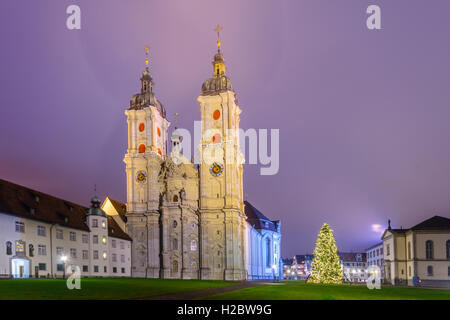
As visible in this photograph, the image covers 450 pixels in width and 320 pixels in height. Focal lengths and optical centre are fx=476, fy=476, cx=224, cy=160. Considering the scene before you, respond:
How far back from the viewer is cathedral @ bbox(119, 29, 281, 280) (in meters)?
69.7

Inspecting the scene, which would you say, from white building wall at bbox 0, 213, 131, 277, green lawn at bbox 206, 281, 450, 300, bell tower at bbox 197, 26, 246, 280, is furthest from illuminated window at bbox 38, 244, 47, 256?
green lawn at bbox 206, 281, 450, 300

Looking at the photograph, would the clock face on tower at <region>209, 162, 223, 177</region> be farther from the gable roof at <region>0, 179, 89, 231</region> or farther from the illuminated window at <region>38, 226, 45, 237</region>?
the illuminated window at <region>38, 226, 45, 237</region>

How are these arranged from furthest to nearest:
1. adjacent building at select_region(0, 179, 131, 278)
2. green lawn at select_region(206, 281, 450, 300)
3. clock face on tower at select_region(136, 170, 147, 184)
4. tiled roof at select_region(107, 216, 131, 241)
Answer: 1. clock face on tower at select_region(136, 170, 147, 184)
2. tiled roof at select_region(107, 216, 131, 241)
3. adjacent building at select_region(0, 179, 131, 278)
4. green lawn at select_region(206, 281, 450, 300)

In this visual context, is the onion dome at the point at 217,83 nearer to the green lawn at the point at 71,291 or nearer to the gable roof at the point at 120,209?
Answer: the gable roof at the point at 120,209

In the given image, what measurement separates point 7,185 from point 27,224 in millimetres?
5002

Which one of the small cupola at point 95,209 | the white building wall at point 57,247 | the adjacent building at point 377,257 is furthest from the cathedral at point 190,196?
the adjacent building at point 377,257

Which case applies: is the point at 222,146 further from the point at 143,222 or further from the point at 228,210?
the point at 143,222

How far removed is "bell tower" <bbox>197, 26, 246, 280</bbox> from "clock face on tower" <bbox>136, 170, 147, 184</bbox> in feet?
31.8

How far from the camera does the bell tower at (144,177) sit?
7231 cm

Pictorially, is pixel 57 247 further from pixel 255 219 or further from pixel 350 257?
pixel 350 257

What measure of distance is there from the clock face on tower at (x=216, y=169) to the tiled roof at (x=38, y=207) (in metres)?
17.2

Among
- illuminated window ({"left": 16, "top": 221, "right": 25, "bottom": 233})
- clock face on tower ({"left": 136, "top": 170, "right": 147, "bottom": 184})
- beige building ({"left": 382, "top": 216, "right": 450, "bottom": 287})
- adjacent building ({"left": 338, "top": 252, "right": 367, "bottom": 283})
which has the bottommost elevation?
adjacent building ({"left": 338, "top": 252, "right": 367, "bottom": 283})

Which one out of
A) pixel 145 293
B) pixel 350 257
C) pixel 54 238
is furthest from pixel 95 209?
pixel 350 257
